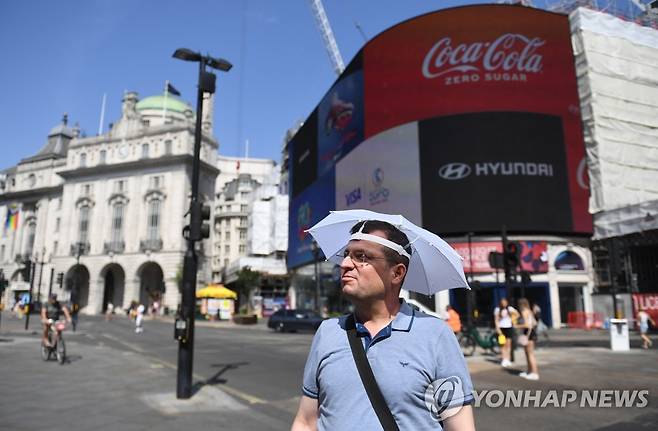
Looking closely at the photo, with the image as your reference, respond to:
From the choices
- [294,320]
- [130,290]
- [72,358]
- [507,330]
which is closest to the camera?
[507,330]

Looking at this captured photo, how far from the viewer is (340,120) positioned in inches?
1843

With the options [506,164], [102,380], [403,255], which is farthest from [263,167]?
[403,255]

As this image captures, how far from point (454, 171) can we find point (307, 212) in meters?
24.7

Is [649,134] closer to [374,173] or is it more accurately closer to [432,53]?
[432,53]

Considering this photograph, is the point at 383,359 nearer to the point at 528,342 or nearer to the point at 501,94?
the point at 528,342

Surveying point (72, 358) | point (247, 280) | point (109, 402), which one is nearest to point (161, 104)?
point (247, 280)

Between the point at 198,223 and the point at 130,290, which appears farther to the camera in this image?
the point at 130,290

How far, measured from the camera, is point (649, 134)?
1431 inches

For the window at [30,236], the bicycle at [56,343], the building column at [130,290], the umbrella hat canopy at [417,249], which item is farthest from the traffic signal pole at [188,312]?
the window at [30,236]

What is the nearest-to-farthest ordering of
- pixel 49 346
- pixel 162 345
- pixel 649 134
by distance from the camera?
pixel 49 346 < pixel 162 345 < pixel 649 134

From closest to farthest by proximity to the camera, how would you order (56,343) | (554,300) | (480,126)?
(56,343), (554,300), (480,126)

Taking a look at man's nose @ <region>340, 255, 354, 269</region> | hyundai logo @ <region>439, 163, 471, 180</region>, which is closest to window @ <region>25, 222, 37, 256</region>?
hyundai logo @ <region>439, 163, 471, 180</region>

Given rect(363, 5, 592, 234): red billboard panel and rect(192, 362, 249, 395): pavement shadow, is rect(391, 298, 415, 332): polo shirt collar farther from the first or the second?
rect(363, 5, 592, 234): red billboard panel

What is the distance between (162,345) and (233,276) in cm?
4015
